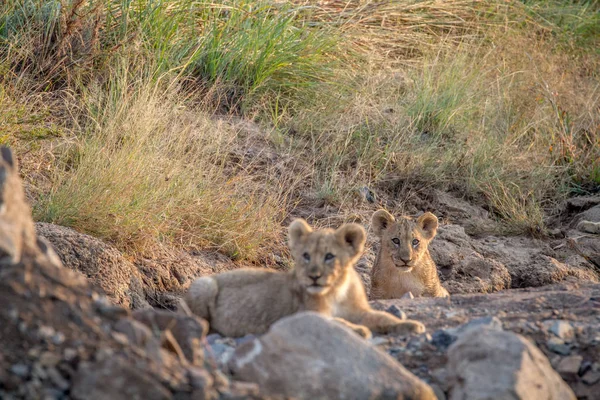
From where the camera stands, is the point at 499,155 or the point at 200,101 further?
the point at 499,155

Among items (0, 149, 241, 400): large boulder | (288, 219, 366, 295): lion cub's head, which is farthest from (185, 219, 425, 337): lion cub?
(0, 149, 241, 400): large boulder

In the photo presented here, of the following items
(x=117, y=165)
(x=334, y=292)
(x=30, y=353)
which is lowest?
(x=117, y=165)

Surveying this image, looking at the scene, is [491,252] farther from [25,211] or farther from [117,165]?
[25,211]

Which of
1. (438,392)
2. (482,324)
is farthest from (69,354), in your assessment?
(482,324)

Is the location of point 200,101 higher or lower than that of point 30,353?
lower

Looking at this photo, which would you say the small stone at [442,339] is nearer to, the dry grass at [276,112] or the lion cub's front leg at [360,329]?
the lion cub's front leg at [360,329]

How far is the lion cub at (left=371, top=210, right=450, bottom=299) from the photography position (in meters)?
7.43

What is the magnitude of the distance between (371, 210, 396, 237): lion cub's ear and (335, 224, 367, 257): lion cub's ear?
2681 mm

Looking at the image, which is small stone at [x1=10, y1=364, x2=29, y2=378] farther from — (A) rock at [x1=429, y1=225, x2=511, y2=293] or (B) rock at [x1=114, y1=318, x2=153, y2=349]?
(A) rock at [x1=429, y1=225, x2=511, y2=293]

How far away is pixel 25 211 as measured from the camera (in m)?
3.56

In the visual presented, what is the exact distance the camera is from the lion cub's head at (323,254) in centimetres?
477

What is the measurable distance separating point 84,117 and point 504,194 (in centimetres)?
443

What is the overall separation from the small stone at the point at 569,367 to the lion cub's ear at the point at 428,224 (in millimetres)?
3204

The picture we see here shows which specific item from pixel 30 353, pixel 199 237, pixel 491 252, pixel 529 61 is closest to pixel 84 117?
pixel 199 237
